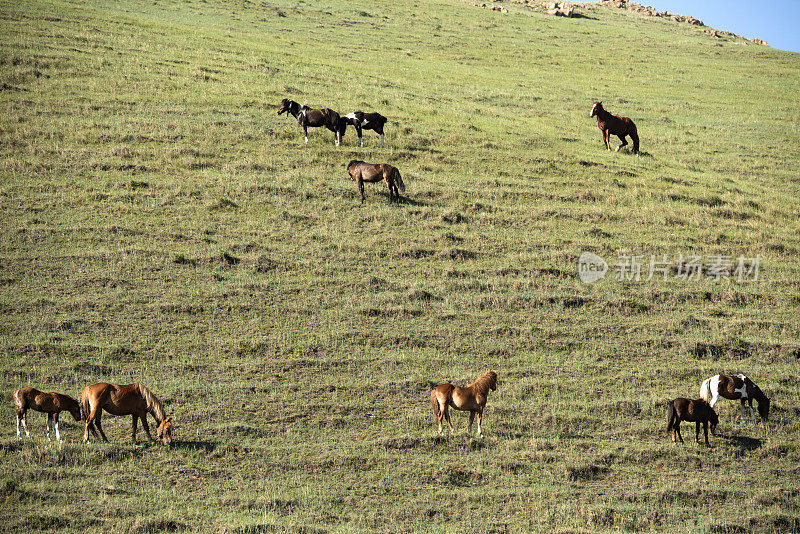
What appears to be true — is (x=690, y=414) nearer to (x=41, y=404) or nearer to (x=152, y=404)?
(x=152, y=404)

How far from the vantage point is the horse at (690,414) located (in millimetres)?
14844

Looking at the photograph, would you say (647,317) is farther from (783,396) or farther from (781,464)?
(781,464)

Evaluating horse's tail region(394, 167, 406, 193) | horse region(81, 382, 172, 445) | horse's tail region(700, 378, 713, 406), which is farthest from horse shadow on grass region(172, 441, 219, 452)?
horse's tail region(394, 167, 406, 193)

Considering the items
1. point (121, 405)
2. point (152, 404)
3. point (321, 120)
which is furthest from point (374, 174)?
point (121, 405)

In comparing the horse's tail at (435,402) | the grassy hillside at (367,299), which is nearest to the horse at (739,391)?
the grassy hillside at (367,299)

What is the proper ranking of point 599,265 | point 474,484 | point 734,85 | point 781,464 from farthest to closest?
point 734,85 < point 599,265 < point 781,464 < point 474,484

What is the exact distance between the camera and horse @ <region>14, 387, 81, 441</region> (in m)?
13.5

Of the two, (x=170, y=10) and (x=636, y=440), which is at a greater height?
(x=170, y=10)

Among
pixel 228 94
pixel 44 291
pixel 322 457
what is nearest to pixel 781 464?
pixel 322 457

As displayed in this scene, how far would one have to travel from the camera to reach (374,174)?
85.2 feet

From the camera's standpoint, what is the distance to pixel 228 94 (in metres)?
35.8

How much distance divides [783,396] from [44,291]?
19328mm

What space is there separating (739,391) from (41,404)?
47.1ft

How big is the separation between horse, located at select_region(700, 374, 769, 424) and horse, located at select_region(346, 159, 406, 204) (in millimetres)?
13423
